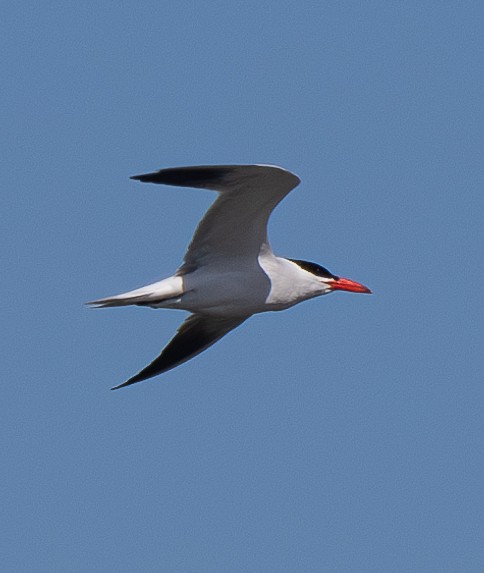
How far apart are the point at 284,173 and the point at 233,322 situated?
8.06ft

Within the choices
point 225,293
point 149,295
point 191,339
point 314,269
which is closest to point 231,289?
point 225,293

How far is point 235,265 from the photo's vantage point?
13.1 metres

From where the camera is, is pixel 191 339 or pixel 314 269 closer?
pixel 314 269

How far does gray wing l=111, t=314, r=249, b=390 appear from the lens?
1420 centimetres

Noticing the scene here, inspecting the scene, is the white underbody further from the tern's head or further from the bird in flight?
the tern's head

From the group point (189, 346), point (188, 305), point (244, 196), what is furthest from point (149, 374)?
point (244, 196)

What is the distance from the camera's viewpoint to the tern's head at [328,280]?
542 inches

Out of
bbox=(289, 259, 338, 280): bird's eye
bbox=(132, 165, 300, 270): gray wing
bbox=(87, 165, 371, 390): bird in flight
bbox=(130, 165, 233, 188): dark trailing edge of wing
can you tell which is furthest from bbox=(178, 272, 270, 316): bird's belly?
bbox=(130, 165, 233, 188): dark trailing edge of wing

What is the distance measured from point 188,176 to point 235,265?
1390 millimetres

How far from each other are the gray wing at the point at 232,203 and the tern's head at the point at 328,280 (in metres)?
0.77

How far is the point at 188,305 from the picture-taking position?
511 inches

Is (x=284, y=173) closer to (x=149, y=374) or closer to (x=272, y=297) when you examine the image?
(x=272, y=297)

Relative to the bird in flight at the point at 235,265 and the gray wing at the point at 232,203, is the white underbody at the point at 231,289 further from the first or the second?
the gray wing at the point at 232,203

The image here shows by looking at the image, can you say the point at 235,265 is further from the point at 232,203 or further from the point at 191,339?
the point at 191,339
